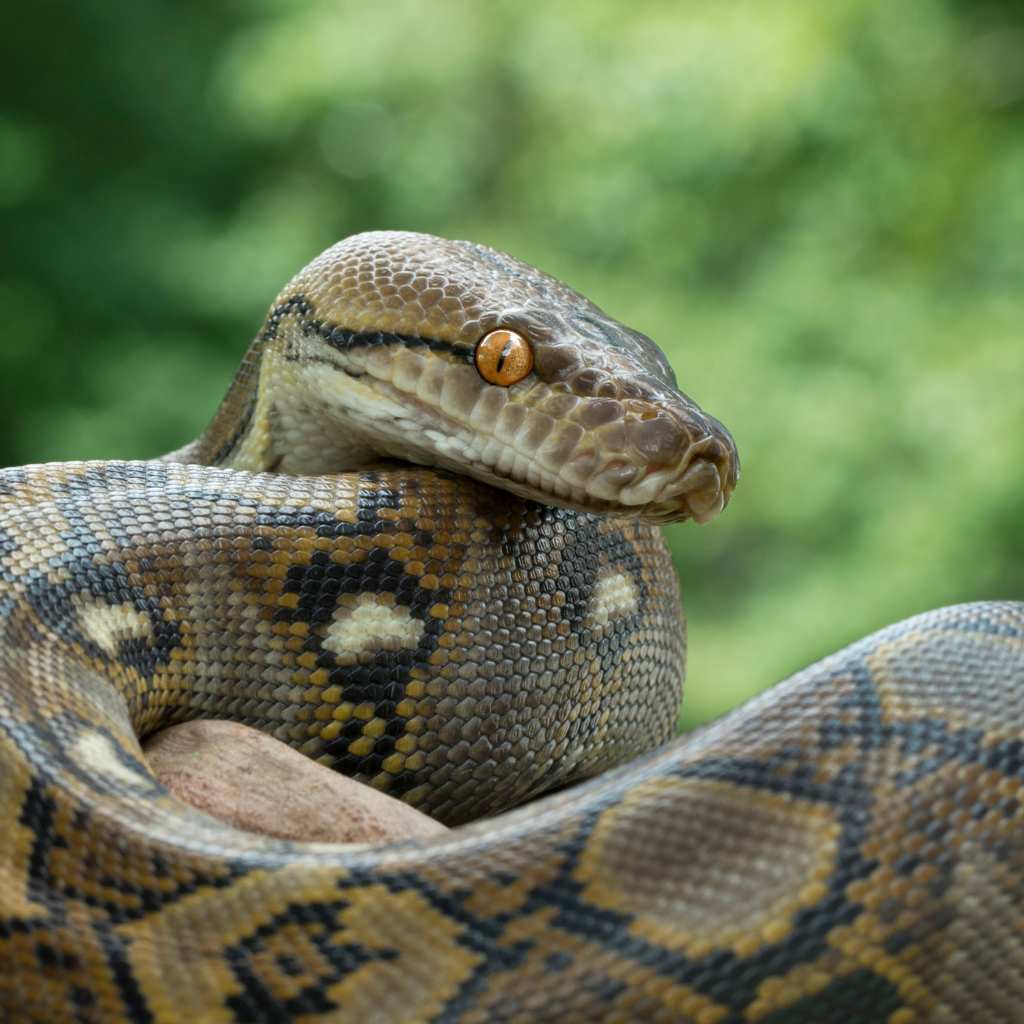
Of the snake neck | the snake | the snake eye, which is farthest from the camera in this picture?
the snake neck

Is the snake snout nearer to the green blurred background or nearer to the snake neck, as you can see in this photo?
the snake neck

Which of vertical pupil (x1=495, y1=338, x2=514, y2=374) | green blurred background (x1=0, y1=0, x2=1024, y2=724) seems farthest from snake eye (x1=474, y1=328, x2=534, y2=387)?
green blurred background (x1=0, y1=0, x2=1024, y2=724)

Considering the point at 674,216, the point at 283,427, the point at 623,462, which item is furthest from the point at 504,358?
the point at 674,216

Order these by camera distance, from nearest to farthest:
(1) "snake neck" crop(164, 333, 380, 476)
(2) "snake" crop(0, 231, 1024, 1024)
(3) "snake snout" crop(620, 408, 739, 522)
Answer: (2) "snake" crop(0, 231, 1024, 1024) < (3) "snake snout" crop(620, 408, 739, 522) < (1) "snake neck" crop(164, 333, 380, 476)

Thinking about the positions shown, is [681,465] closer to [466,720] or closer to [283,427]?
[466,720]

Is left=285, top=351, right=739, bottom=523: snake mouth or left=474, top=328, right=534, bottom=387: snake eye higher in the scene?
left=474, top=328, right=534, bottom=387: snake eye

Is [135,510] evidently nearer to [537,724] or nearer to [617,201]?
[537,724]

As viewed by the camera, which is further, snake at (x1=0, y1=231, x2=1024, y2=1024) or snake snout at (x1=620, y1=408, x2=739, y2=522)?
snake snout at (x1=620, y1=408, x2=739, y2=522)
